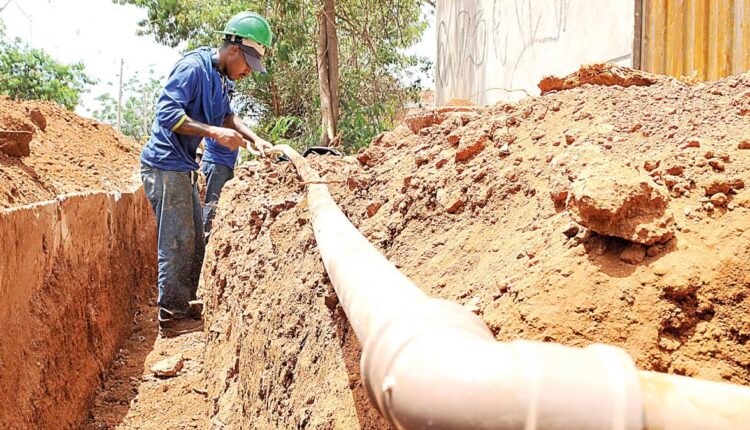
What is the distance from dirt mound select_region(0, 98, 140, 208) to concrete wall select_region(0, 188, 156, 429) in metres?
0.83

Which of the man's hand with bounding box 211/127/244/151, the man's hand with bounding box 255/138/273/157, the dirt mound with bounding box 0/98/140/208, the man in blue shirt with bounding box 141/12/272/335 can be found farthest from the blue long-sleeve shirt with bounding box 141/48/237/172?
the dirt mound with bounding box 0/98/140/208

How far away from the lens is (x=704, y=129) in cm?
209

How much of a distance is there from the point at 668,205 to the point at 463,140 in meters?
1.36

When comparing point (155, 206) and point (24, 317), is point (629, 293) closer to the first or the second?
point (24, 317)

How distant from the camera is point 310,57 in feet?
37.4

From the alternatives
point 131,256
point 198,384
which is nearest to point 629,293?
point 198,384

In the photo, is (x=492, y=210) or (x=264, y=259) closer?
(x=492, y=210)

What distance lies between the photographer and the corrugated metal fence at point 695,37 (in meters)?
4.05

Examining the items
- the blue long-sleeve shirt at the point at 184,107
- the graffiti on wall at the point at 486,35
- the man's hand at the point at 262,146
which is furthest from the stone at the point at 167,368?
the graffiti on wall at the point at 486,35

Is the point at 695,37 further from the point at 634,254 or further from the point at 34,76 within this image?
the point at 34,76

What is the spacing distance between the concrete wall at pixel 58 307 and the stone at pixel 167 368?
0.35 metres

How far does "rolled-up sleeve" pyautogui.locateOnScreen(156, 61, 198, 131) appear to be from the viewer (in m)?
4.73

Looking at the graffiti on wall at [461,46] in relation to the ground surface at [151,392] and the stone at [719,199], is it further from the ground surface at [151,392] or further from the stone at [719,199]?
the stone at [719,199]

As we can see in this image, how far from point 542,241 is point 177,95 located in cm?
370
